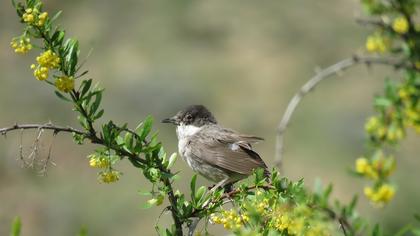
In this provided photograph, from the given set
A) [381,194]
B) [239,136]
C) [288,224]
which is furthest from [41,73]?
[239,136]

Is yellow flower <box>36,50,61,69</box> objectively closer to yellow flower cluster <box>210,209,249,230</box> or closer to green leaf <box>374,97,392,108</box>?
yellow flower cluster <box>210,209,249,230</box>

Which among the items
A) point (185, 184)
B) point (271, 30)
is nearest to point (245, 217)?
point (185, 184)

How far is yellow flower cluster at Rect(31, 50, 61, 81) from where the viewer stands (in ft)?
11.0

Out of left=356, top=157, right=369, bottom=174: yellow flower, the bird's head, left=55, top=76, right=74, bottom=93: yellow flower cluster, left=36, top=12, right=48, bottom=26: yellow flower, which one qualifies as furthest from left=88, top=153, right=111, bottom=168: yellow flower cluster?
the bird's head

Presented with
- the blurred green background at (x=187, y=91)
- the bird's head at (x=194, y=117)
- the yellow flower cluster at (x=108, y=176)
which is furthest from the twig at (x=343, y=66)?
the blurred green background at (x=187, y=91)

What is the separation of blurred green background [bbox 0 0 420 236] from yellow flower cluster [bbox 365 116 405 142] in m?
12.6

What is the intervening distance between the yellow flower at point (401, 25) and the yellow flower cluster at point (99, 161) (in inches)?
58.0

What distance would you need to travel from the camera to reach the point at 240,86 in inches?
Answer: 843

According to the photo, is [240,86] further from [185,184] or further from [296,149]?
[185,184]

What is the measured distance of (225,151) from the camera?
708 centimetres

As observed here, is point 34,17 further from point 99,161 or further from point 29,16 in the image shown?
point 99,161

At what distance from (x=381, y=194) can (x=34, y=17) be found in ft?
5.92

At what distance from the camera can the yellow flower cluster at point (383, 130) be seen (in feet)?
8.50

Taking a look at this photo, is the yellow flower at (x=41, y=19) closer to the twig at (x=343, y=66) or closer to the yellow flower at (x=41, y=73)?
the yellow flower at (x=41, y=73)
